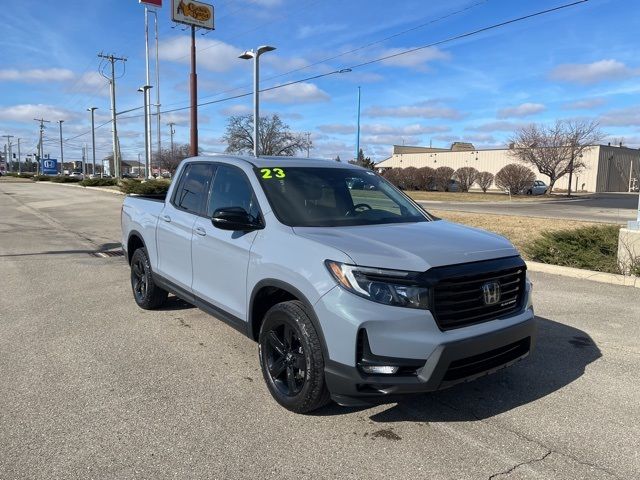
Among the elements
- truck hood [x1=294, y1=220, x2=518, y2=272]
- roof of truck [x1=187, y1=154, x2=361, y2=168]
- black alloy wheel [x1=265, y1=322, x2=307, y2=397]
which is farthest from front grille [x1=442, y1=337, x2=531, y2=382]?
roof of truck [x1=187, y1=154, x2=361, y2=168]

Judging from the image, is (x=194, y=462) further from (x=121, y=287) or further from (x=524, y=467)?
(x=121, y=287)

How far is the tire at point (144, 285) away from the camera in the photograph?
5961 mm

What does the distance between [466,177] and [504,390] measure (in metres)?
46.1

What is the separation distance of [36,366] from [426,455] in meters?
3.34

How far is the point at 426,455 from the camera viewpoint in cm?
311

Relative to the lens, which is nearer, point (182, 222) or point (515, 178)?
point (182, 222)

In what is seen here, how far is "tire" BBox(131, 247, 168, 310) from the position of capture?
596 centimetres

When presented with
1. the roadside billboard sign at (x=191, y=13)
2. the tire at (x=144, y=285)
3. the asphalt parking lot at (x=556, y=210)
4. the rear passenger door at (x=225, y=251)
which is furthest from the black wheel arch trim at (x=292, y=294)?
the roadside billboard sign at (x=191, y=13)

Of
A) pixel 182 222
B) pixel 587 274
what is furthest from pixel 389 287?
pixel 587 274

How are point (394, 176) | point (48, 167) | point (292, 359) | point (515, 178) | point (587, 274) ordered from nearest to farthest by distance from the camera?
point (292, 359)
point (587, 274)
point (515, 178)
point (394, 176)
point (48, 167)

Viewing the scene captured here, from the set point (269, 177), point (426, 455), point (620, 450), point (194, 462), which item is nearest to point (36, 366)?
A: point (194, 462)

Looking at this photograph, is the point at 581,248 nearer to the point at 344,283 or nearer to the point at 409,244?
the point at 409,244

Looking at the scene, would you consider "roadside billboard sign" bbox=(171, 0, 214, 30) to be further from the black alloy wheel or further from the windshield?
the black alloy wheel

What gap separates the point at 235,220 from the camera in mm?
3859
